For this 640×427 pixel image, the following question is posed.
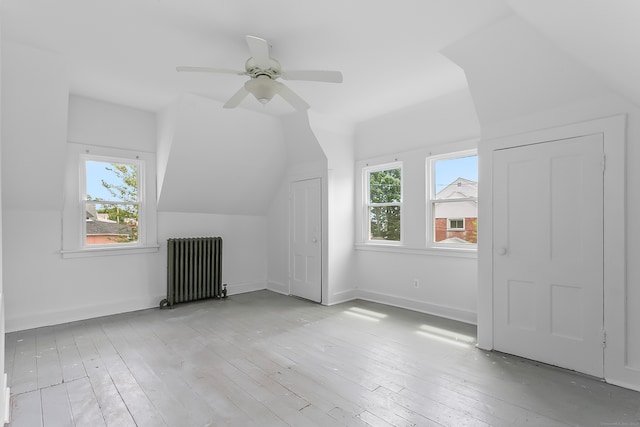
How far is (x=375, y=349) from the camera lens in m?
3.07

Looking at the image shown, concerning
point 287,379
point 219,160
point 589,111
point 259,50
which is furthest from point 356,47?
point 287,379

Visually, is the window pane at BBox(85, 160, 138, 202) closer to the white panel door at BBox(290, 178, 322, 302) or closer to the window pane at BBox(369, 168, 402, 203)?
the white panel door at BBox(290, 178, 322, 302)

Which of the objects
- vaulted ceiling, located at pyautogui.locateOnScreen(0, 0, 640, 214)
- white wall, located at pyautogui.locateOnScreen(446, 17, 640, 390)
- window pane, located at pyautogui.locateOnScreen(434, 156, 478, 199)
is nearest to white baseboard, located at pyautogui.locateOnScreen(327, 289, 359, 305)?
window pane, located at pyautogui.locateOnScreen(434, 156, 478, 199)

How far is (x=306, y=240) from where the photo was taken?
5.01 metres

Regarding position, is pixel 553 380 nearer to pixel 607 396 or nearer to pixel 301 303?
pixel 607 396

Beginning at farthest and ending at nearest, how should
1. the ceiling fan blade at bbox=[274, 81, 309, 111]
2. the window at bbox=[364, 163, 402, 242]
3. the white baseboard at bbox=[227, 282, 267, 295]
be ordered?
the white baseboard at bbox=[227, 282, 267, 295], the window at bbox=[364, 163, 402, 242], the ceiling fan blade at bbox=[274, 81, 309, 111]

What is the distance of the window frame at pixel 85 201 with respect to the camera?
12.7 feet

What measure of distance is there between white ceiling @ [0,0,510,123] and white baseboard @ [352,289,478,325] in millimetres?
2650

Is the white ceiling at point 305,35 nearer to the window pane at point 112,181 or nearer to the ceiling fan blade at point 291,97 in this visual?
the ceiling fan blade at point 291,97

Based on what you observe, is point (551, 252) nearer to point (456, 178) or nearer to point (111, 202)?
point (456, 178)

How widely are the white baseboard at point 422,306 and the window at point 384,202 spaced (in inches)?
32.6

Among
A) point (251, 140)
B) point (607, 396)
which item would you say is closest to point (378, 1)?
point (251, 140)

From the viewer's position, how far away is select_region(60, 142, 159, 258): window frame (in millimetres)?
3863

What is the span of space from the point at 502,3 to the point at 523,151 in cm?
126
